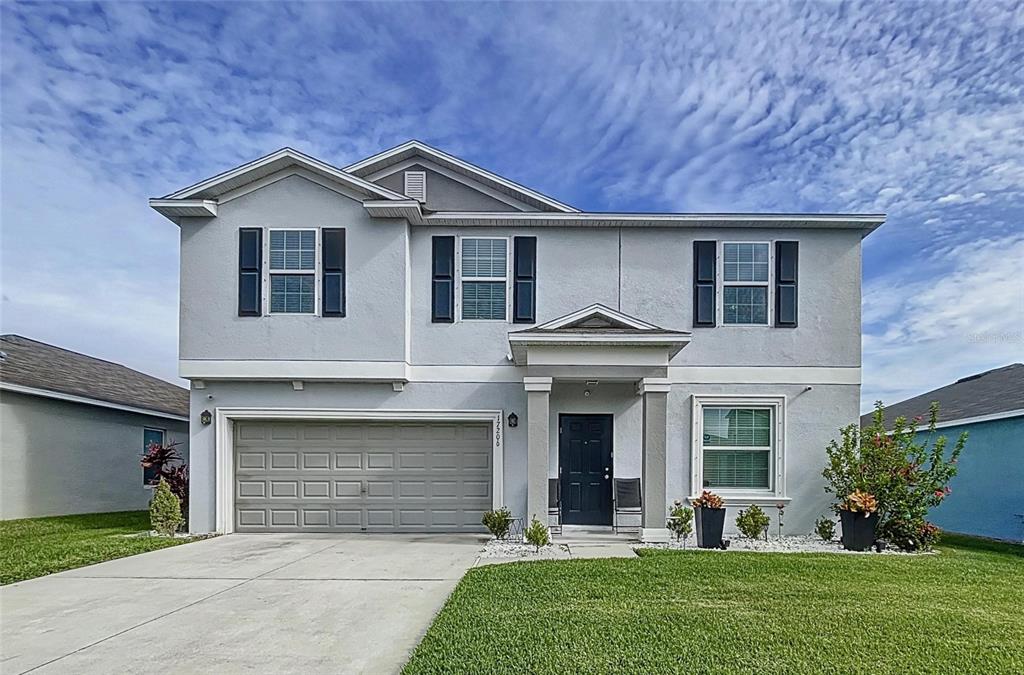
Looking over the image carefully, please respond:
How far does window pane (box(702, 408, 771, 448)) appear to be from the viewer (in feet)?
40.9

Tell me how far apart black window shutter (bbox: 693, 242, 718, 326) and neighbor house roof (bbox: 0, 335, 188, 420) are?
13.5 metres

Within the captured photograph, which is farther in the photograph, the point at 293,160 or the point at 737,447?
the point at 737,447

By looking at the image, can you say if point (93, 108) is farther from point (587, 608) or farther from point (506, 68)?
point (587, 608)

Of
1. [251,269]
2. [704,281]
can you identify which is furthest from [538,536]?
[251,269]

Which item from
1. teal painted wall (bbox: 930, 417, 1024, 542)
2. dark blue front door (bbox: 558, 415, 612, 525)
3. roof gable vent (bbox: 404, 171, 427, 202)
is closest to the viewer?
dark blue front door (bbox: 558, 415, 612, 525)

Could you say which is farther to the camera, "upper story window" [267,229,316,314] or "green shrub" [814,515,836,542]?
"upper story window" [267,229,316,314]

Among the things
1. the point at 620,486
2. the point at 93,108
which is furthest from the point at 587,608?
the point at 93,108

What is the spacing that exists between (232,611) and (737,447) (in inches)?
345

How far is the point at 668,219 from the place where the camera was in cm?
1253

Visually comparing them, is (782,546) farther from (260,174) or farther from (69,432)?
(69,432)

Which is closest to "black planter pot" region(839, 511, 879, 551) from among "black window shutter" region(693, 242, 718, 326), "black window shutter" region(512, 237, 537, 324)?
"black window shutter" region(693, 242, 718, 326)

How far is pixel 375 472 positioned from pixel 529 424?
127 inches

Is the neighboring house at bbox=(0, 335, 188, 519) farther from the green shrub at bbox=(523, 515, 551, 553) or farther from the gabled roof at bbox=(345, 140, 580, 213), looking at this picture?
the green shrub at bbox=(523, 515, 551, 553)

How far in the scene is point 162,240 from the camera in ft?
51.1
